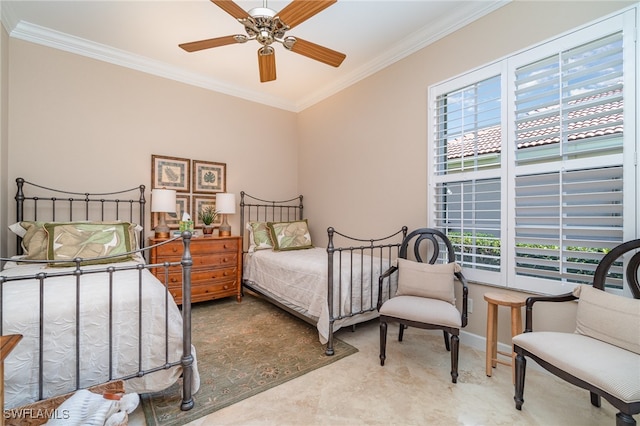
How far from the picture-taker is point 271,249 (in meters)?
3.78

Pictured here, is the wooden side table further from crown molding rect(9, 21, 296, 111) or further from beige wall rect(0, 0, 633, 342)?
crown molding rect(9, 21, 296, 111)

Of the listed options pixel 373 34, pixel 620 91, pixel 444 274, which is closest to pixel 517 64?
pixel 620 91

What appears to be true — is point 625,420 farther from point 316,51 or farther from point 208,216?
point 208,216

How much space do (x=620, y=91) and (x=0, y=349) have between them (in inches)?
129

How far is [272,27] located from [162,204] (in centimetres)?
226

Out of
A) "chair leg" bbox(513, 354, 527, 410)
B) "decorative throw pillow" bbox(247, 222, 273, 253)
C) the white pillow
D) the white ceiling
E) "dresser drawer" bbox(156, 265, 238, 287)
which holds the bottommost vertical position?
"chair leg" bbox(513, 354, 527, 410)

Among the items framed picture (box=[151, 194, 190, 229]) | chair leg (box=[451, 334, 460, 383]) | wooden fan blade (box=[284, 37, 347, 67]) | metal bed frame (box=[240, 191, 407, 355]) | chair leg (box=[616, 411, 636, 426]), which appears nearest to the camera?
chair leg (box=[616, 411, 636, 426])

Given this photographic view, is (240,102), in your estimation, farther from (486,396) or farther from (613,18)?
(486,396)

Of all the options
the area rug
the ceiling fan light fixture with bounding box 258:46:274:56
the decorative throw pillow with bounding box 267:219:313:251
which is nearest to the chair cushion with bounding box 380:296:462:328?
the area rug

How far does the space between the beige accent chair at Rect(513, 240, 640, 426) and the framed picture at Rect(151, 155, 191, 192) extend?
3.77 m

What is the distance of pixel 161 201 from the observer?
127 inches

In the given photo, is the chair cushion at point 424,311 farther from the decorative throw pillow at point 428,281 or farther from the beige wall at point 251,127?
the beige wall at point 251,127

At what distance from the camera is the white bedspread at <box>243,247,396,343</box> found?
8.21ft

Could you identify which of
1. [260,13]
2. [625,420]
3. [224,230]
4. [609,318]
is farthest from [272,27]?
[625,420]
